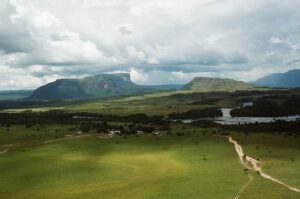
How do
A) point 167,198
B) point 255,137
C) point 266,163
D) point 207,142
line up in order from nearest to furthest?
point 167,198 < point 266,163 < point 207,142 < point 255,137

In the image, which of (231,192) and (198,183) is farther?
(198,183)

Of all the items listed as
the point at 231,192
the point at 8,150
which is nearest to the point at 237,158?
the point at 231,192

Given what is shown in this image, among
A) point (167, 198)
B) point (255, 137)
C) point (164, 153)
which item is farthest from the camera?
point (255, 137)

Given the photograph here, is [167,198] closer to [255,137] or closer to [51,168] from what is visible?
[51,168]

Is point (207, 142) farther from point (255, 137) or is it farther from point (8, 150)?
point (8, 150)

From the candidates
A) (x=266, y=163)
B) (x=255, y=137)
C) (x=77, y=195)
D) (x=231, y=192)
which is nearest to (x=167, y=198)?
(x=231, y=192)

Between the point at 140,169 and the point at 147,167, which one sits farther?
the point at 147,167
